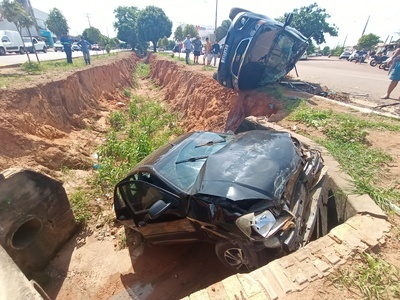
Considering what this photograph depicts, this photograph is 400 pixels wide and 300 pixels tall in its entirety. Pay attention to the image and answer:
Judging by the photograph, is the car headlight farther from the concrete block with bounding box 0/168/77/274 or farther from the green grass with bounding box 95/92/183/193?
the green grass with bounding box 95/92/183/193

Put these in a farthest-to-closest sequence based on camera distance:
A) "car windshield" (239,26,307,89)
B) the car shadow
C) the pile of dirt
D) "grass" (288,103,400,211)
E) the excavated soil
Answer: "car windshield" (239,26,307,89), the pile of dirt, the excavated soil, the car shadow, "grass" (288,103,400,211)

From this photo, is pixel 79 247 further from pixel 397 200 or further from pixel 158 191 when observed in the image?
pixel 397 200

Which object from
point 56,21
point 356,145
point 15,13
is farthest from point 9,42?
point 356,145

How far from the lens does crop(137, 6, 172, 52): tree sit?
38.1m

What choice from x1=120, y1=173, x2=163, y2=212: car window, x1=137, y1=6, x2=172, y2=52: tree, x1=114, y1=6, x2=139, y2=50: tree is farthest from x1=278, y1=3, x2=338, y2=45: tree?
x1=120, y1=173, x2=163, y2=212: car window

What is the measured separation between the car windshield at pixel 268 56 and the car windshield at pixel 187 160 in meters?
4.32

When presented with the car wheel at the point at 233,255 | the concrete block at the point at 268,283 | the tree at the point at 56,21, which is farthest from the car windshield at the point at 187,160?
the tree at the point at 56,21

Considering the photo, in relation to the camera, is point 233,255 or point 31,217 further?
point 31,217

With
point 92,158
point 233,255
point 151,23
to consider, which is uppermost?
point 151,23

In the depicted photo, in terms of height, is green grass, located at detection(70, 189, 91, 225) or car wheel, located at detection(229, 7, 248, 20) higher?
car wheel, located at detection(229, 7, 248, 20)

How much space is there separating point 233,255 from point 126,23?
46.9 metres

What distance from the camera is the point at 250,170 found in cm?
252

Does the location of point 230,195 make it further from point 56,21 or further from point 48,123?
point 56,21

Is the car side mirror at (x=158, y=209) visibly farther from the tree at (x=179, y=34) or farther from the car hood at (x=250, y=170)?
the tree at (x=179, y=34)
